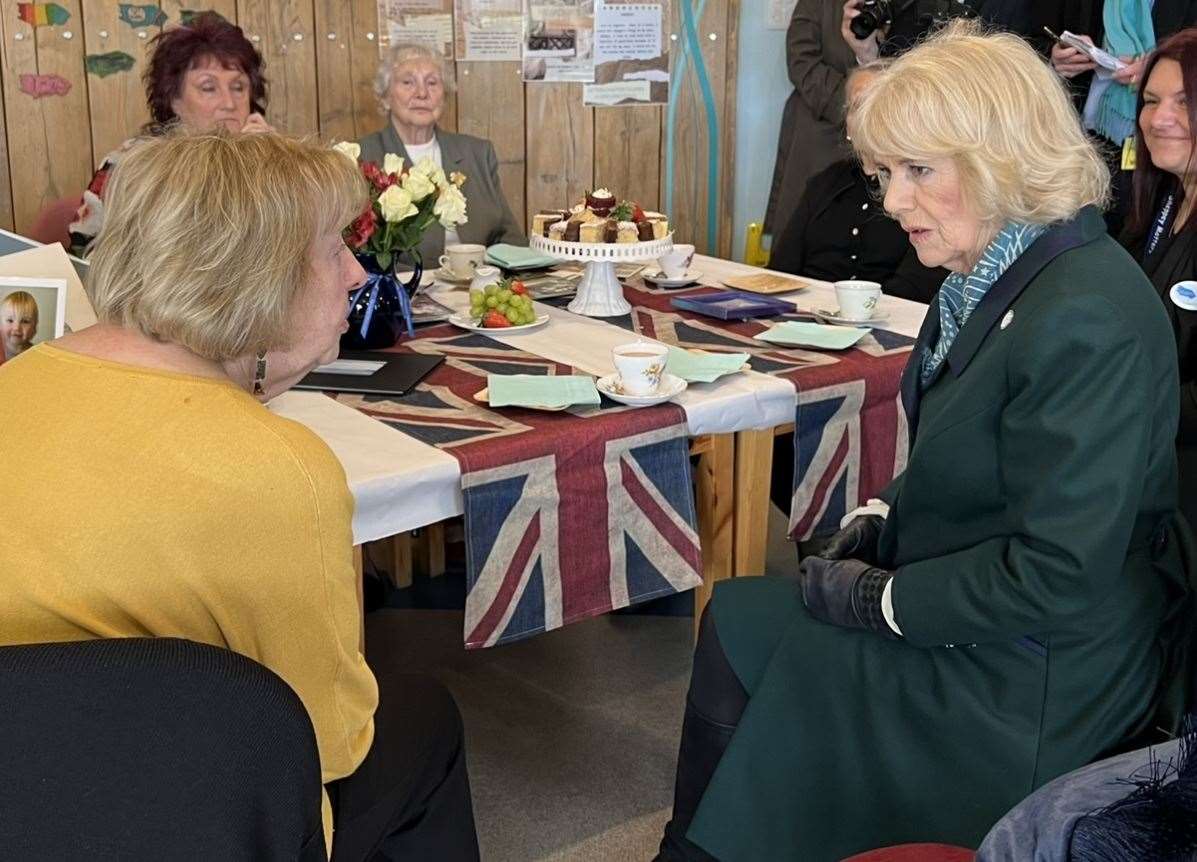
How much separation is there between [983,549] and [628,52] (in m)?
3.29

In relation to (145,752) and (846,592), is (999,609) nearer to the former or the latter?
(846,592)

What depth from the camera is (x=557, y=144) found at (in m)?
4.48

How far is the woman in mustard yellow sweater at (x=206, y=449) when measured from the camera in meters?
1.11

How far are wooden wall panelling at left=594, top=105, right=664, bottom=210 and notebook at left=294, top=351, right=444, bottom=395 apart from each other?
7.96 feet

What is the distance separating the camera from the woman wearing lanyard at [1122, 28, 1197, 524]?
2383 mm

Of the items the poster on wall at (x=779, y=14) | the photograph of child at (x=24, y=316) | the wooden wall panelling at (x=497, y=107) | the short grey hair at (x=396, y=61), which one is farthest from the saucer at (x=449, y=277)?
the poster on wall at (x=779, y=14)

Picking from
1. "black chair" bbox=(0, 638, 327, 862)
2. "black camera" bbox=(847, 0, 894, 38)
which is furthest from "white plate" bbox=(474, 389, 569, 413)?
"black camera" bbox=(847, 0, 894, 38)

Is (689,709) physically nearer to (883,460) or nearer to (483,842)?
(483,842)

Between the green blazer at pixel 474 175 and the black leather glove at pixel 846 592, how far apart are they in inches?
76.8

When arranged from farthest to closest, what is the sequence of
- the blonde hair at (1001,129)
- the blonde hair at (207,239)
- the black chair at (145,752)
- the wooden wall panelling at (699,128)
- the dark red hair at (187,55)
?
the wooden wall panelling at (699,128), the dark red hair at (187,55), the blonde hair at (1001,129), the blonde hair at (207,239), the black chair at (145,752)

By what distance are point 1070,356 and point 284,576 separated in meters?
0.85

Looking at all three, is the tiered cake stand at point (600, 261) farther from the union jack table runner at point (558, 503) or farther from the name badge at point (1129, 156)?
the name badge at point (1129, 156)

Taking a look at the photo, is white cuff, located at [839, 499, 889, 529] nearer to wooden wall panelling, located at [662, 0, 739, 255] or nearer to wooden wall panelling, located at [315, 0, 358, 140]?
wooden wall panelling, located at [315, 0, 358, 140]

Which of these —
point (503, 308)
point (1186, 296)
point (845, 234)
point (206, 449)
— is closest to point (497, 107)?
point (845, 234)
